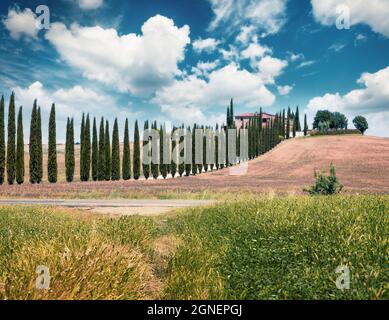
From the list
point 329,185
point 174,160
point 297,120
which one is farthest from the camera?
point 297,120

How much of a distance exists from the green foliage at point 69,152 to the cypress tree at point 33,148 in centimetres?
454

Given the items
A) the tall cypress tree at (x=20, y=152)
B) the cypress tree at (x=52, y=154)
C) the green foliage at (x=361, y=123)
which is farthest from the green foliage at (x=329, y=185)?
the green foliage at (x=361, y=123)

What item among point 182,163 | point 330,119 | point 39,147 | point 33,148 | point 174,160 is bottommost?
point 182,163

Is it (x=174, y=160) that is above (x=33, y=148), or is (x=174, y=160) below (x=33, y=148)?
below

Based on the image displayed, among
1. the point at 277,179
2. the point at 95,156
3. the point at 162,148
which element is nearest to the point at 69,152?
the point at 95,156

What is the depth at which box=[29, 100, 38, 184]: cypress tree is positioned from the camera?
121 feet

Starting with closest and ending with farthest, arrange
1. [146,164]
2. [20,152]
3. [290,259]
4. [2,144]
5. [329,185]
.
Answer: [290,259] < [329,185] < [2,144] < [20,152] < [146,164]

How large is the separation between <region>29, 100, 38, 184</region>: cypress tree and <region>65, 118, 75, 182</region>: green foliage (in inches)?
179

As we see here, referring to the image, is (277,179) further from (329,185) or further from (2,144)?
(2,144)

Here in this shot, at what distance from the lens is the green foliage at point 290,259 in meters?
4.57

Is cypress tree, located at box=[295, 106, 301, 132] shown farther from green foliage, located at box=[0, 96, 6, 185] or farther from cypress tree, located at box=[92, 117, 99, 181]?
green foliage, located at box=[0, 96, 6, 185]

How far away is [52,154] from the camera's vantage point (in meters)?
39.3

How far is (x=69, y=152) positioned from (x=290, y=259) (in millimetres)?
41288

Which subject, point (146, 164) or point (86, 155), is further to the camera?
point (146, 164)
